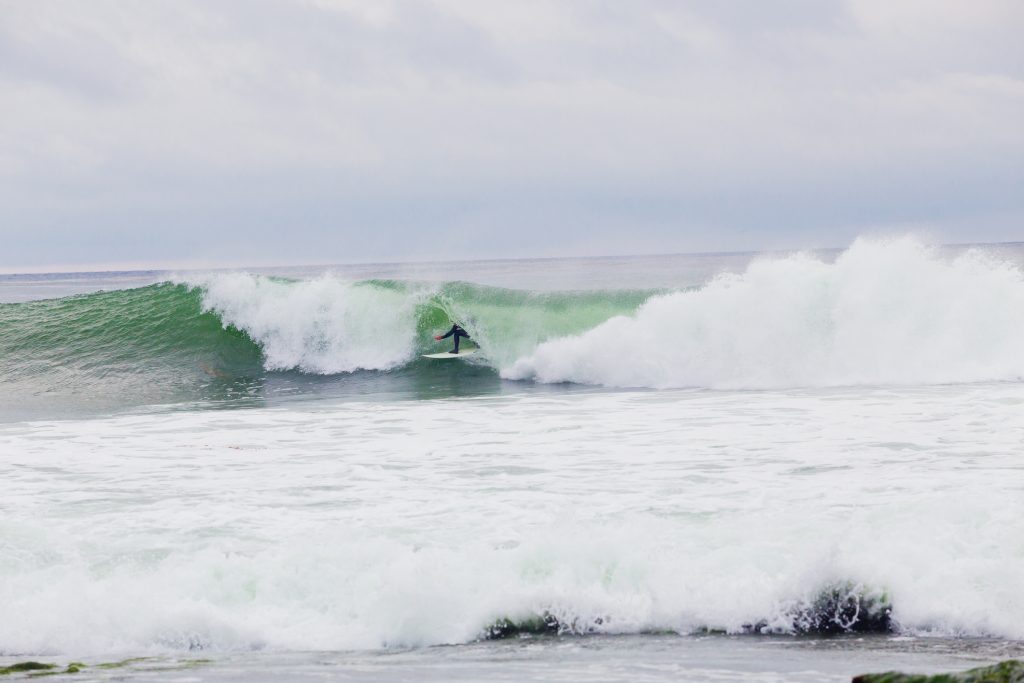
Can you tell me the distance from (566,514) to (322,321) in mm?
15336

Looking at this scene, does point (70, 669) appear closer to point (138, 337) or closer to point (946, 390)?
point (946, 390)

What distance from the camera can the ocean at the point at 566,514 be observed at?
5758 mm

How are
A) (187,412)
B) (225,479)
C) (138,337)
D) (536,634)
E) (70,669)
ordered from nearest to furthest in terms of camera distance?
(70,669) → (536,634) → (225,479) → (187,412) → (138,337)

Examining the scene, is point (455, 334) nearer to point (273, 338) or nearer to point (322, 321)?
point (322, 321)

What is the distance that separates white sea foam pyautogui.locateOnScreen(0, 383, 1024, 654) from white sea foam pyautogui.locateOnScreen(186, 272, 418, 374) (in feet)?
29.7

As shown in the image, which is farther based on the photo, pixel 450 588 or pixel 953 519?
pixel 953 519

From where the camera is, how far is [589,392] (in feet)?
55.0

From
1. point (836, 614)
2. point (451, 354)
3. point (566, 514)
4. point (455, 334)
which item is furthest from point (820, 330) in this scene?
point (836, 614)

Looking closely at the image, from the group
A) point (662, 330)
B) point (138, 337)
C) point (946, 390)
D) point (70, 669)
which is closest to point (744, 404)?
point (946, 390)

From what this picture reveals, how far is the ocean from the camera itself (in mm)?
5758

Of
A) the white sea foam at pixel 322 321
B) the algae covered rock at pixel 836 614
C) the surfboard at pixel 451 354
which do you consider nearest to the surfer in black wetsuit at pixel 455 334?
the surfboard at pixel 451 354

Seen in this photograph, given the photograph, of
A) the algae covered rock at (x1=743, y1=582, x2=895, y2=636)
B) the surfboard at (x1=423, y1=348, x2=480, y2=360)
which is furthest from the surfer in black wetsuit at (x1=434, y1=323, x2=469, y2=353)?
the algae covered rock at (x1=743, y1=582, x2=895, y2=636)

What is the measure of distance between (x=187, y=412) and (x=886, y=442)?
9.54 metres

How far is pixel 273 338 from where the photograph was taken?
2253 centimetres
